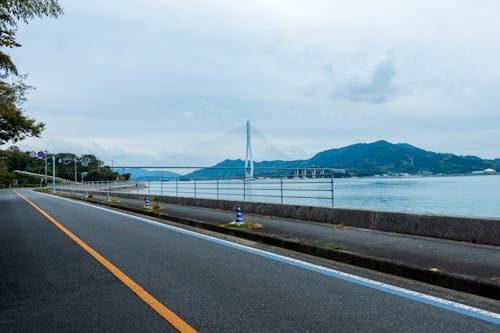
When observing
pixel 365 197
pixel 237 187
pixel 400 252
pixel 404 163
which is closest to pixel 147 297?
pixel 400 252

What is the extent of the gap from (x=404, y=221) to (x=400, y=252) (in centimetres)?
215

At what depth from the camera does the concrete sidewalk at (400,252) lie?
4.91m

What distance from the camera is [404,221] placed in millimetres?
8234

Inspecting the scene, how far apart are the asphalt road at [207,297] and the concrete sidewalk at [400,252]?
2.32ft

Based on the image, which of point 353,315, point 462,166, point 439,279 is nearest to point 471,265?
point 439,279

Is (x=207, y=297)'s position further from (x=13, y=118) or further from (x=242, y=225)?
(x=13, y=118)

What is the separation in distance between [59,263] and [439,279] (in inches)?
234

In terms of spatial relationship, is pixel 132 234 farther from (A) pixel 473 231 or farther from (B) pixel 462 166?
(B) pixel 462 166

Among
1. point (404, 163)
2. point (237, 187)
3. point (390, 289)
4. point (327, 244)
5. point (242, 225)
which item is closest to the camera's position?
point (390, 289)

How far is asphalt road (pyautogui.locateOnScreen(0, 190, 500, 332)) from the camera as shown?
369 centimetres

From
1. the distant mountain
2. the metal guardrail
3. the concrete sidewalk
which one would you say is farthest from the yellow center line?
the distant mountain

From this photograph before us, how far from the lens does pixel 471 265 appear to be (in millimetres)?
5355

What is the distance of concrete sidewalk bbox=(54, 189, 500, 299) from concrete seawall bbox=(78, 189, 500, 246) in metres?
0.27

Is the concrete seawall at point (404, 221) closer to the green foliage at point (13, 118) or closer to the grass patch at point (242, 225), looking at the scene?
the grass patch at point (242, 225)
